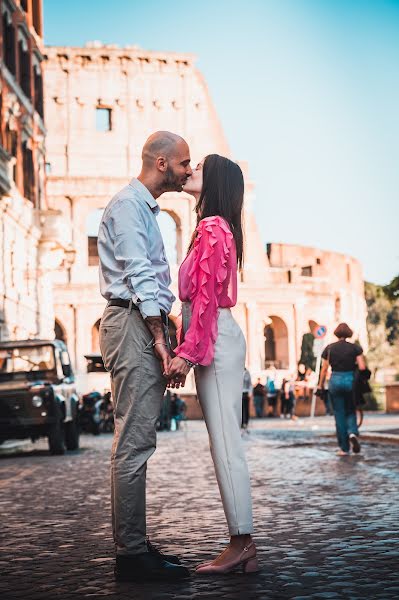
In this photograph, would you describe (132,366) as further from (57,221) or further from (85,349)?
(85,349)

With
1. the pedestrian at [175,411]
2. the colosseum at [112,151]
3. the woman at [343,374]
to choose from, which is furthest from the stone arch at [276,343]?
the woman at [343,374]

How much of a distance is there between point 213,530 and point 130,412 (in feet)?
7.00

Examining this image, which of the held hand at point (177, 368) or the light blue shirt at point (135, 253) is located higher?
the light blue shirt at point (135, 253)

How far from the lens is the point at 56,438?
61.6ft

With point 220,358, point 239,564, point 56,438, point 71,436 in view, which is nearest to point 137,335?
point 220,358

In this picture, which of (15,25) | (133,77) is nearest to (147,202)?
(15,25)

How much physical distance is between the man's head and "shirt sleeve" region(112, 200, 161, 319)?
0.74 ft

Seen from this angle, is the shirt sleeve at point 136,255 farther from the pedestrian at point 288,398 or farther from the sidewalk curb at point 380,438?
the pedestrian at point 288,398

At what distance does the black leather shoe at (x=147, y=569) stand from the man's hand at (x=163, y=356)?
82 centimetres

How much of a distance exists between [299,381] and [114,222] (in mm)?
40981

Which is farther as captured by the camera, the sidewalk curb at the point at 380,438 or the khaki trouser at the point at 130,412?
the sidewalk curb at the point at 380,438

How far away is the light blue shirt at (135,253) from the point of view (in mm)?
5375

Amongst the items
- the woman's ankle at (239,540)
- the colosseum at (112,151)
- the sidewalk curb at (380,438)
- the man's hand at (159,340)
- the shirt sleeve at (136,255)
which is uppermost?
the colosseum at (112,151)

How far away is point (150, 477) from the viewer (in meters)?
12.8
